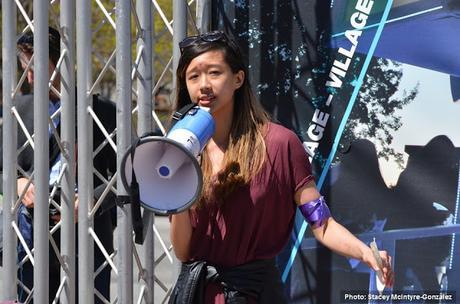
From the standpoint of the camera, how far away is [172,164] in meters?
2.86

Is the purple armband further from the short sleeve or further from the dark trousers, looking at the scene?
the dark trousers

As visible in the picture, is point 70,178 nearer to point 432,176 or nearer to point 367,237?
point 367,237

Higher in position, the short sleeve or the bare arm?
the short sleeve

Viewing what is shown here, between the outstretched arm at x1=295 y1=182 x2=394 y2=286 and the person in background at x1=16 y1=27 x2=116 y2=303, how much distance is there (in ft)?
5.33

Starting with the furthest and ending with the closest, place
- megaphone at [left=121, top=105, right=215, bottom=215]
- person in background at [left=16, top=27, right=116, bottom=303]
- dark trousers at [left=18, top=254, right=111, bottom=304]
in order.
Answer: dark trousers at [left=18, top=254, right=111, bottom=304] < person in background at [left=16, top=27, right=116, bottom=303] < megaphone at [left=121, top=105, right=215, bottom=215]

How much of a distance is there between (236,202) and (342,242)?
0.37 m

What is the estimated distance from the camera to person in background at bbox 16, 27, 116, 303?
14.7 feet

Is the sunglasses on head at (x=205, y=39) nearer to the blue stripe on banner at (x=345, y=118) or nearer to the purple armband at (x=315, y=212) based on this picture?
the purple armband at (x=315, y=212)

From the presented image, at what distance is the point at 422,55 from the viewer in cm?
388

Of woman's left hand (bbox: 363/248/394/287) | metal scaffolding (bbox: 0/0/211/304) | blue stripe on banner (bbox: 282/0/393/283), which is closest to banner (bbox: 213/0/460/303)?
blue stripe on banner (bbox: 282/0/393/283)

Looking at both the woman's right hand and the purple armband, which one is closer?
the purple armband

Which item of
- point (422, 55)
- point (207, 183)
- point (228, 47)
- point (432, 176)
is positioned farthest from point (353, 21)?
point (207, 183)

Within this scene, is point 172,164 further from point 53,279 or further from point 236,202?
point 53,279

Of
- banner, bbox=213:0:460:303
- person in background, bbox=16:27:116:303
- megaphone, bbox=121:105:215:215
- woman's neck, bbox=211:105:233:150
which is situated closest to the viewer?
megaphone, bbox=121:105:215:215
